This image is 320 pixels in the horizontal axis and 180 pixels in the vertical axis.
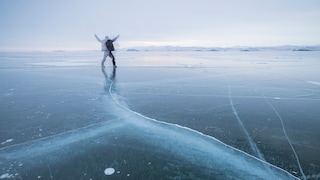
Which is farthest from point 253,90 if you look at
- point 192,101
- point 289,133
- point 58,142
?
point 58,142

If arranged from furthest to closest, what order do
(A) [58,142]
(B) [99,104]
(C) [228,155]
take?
(B) [99,104] < (A) [58,142] < (C) [228,155]

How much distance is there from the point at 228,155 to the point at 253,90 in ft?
15.2

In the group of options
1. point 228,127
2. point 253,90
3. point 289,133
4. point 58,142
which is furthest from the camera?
point 253,90

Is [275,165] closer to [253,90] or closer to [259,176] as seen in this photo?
[259,176]

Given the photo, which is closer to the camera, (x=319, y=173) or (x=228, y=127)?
(x=319, y=173)

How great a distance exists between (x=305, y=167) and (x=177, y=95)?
4.05 metres

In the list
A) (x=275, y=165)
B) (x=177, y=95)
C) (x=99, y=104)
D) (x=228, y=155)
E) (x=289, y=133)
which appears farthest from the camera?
(x=177, y=95)

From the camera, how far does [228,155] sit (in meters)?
2.95

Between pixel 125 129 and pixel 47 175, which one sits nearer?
pixel 47 175

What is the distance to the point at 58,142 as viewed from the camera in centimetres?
330

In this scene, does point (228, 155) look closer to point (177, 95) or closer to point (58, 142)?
point (58, 142)

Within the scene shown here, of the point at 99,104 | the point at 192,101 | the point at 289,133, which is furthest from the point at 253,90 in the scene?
the point at 99,104

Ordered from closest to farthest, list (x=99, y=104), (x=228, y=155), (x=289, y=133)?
(x=228, y=155)
(x=289, y=133)
(x=99, y=104)

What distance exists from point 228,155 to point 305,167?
851 millimetres
